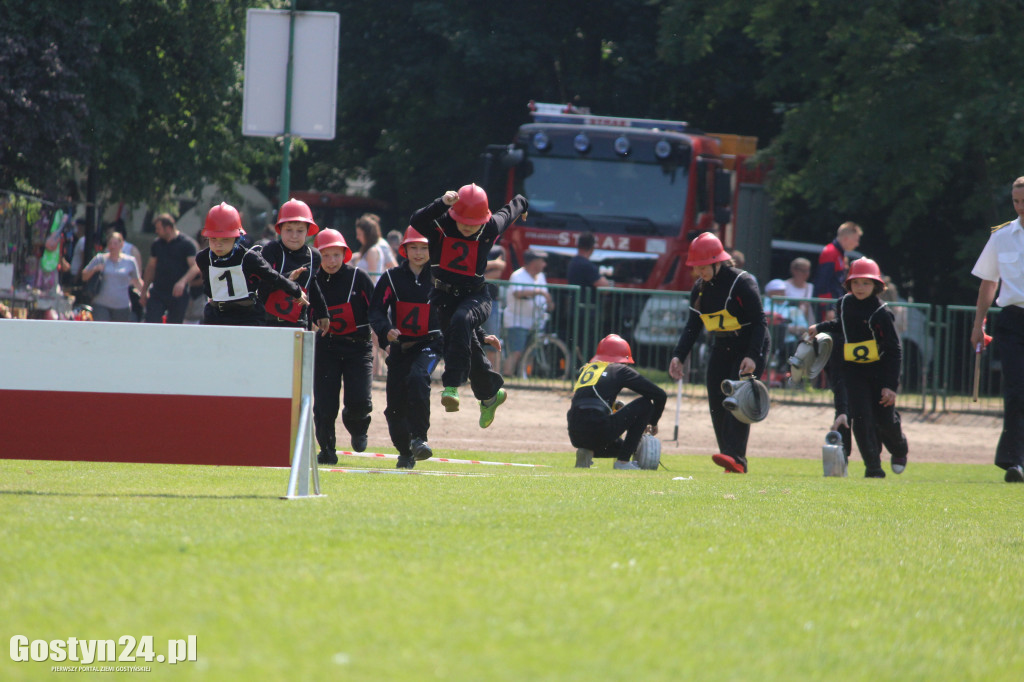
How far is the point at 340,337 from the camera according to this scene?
413 inches

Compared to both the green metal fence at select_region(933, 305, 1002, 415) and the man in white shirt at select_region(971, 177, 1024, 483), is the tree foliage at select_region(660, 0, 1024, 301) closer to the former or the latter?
the green metal fence at select_region(933, 305, 1002, 415)

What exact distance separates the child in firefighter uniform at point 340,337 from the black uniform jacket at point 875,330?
3882 mm

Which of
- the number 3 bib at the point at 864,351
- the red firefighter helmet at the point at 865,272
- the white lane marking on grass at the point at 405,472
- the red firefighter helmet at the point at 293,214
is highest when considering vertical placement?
the red firefighter helmet at the point at 293,214

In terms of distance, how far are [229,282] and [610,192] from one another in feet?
40.0

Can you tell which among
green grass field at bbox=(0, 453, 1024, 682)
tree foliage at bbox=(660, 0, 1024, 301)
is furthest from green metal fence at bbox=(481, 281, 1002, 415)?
green grass field at bbox=(0, 453, 1024, 682)

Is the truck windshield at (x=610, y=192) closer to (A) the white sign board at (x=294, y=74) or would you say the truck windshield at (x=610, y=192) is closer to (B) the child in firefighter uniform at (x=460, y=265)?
(A) the white sign board at (x=294, y=74)

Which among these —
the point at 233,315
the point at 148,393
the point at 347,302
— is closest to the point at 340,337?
the point at 347,302

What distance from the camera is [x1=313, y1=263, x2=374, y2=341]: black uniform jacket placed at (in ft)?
34.2

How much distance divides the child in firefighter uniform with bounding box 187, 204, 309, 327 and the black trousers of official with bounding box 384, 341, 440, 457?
120cm

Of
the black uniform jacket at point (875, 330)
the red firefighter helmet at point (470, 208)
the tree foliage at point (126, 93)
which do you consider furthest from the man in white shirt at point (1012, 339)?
the tree foliage at point (126, 93)

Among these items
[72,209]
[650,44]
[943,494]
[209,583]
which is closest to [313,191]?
[650,44]

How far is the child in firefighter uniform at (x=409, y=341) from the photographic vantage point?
1036cm

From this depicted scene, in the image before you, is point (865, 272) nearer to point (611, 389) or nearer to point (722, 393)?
point (722, 393)

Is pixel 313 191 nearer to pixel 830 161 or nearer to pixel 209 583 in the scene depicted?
pixel 830 161
